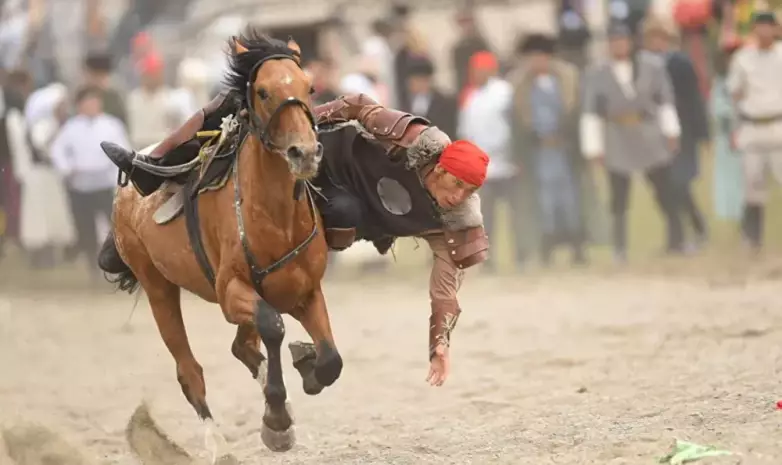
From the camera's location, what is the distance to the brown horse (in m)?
4.93

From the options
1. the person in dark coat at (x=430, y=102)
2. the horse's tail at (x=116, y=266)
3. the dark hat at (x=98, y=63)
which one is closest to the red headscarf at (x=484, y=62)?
the person in dark coat at (x=430, y=102)

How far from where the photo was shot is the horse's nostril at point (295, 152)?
15.5 feet

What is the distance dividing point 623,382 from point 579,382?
11.9 inches

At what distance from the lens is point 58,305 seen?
39.8 feet

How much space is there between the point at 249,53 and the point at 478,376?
3.47 metres

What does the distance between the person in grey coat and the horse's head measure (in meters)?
8.01

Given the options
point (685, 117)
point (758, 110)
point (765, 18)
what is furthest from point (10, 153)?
point (765, 18)

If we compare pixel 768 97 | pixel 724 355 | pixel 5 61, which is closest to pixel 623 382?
pixel 724 355

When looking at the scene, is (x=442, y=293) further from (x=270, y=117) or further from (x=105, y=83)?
(x=105, y=83)

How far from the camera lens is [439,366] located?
18.4ft

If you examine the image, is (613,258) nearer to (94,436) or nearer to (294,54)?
(94,436)

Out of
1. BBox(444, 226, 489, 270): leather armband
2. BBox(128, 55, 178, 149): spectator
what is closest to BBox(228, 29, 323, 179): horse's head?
BBox(444, 226, 489, 270): leather armband

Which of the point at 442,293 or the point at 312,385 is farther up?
the point at 442,293

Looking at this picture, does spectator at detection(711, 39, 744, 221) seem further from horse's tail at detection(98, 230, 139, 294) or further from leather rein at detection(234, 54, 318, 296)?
leather rein at detection(234, 54, 318, 296)
